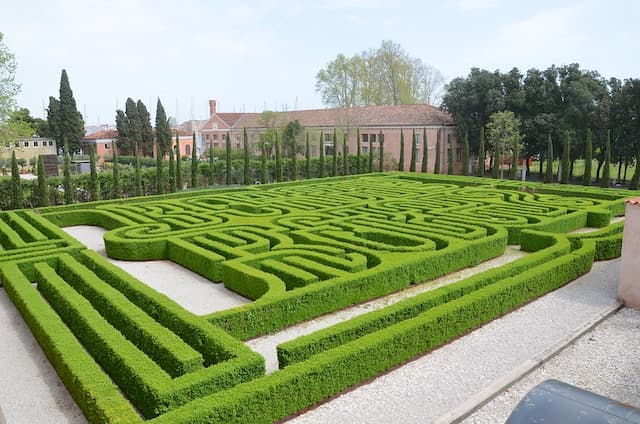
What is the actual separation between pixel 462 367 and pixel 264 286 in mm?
4698

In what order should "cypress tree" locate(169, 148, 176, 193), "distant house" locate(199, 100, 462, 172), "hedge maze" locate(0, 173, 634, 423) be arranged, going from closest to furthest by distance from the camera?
"hedge maze" locate(0, 173, 634, 423) < "cypress tree" locate(169, 148, 176, 193) < "distant house" locate(199, 100, 462, 172)

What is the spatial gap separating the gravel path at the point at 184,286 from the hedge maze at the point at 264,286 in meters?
0.26

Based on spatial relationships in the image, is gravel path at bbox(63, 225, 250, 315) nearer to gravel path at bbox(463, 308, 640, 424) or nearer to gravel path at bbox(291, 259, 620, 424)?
gravel path at bbox(291, 259, 620, 424)

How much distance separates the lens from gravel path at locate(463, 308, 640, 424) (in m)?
7.72

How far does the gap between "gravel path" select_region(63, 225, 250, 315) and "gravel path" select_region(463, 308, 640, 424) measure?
6.33m

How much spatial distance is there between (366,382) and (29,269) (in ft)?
32.1

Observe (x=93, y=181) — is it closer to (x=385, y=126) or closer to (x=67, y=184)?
(x=67, y=184)

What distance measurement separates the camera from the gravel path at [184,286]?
1198 cm

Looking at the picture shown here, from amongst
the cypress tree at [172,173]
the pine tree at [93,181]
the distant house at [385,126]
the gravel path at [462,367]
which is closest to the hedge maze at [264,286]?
the gravel path at [462,367]

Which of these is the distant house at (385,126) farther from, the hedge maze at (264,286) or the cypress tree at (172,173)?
the hedge maze at (264,286)

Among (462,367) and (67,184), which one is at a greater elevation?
(67,184)

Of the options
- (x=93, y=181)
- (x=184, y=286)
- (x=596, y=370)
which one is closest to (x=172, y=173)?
(x=93, y=181)

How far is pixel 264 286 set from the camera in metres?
11.6

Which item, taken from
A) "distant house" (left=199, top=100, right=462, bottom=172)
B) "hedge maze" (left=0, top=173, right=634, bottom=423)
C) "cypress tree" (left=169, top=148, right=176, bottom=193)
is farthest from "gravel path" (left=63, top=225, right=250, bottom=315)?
"distant house" (left=199, top=100, right=462, bottom=172)
